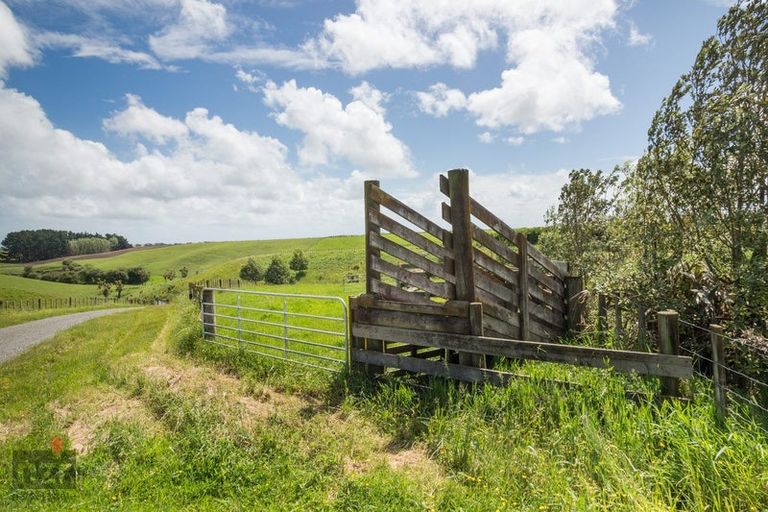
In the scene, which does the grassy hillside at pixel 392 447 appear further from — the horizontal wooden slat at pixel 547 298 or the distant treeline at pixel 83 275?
the distant treeline at pixel 83 275

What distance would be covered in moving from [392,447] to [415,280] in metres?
2.40

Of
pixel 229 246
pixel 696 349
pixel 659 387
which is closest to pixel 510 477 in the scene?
pixel 659 387

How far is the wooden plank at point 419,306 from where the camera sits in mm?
5949

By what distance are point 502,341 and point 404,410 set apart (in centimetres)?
161

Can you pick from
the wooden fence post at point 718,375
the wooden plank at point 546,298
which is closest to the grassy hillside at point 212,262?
the wooden plank at point 546,298

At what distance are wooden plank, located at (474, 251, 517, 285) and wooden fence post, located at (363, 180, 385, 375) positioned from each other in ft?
5.55

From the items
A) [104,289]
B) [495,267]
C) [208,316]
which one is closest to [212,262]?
[104,289]

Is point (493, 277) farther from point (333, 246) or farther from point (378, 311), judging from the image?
point (333, 246)

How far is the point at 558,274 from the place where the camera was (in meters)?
7.61

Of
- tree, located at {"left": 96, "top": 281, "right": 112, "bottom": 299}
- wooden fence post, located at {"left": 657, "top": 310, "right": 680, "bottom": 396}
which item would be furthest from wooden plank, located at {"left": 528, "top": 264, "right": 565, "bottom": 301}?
tree, located at {"left": 96, "top": 281, "right": 112, "bottom": 299}

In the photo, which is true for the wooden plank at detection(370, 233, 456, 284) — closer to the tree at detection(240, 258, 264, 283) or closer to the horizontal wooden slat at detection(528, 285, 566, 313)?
the horizontal wooden slat at detection(528, 285, 566, 313)

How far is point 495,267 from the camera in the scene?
6.41 metres

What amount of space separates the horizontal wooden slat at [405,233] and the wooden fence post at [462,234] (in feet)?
1.15

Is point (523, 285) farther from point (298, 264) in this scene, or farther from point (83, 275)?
point (83, 275)
